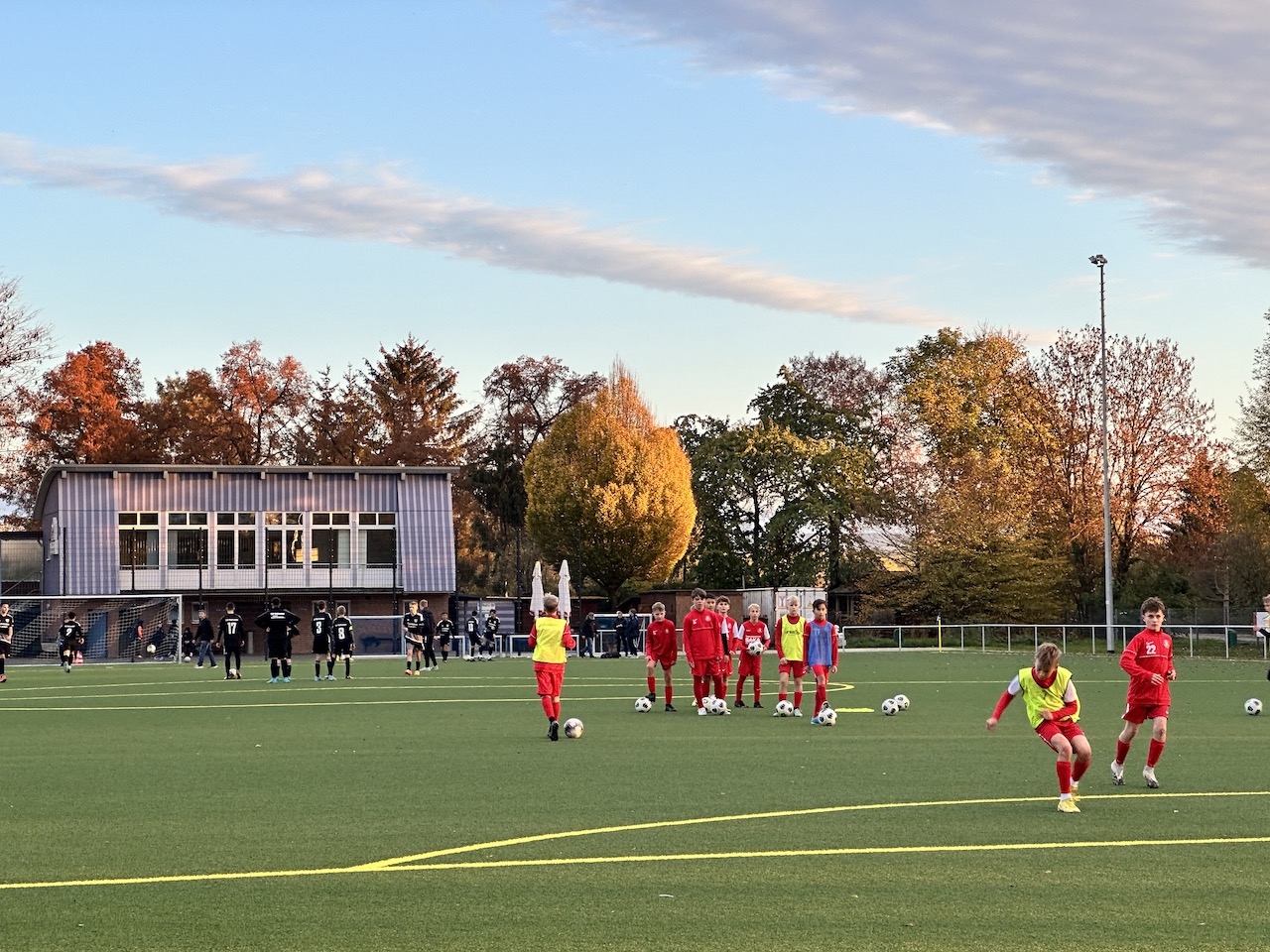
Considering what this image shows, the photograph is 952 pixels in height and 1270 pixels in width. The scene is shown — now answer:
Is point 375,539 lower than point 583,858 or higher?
higher

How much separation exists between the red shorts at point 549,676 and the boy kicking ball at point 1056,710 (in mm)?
7865

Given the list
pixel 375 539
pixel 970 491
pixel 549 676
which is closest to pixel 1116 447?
pixel 970 491

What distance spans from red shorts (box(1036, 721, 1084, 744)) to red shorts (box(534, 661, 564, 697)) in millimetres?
8046

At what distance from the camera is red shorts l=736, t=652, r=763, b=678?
25703mm

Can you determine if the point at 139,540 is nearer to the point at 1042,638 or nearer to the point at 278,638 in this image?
the point at 278,638

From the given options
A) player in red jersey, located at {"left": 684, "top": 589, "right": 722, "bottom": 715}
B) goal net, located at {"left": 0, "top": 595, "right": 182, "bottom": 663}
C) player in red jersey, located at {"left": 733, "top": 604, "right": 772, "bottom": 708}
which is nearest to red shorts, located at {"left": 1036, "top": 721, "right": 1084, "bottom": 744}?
player in red jersey, located at {"left": 684, "top": 589, "right": 722, "bottom": 715}

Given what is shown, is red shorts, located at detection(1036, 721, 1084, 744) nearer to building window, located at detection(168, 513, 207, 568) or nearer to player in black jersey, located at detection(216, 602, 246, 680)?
player in black jersey, located at detection(216, 602, 246, 680)

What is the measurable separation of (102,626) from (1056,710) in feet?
165

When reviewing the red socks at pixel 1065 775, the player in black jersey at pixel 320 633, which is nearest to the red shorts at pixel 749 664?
the red socks at pixel 1065 775

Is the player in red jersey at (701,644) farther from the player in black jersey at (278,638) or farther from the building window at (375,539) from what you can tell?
the building window at (375,539)

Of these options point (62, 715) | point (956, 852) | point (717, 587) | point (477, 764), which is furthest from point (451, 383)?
point (956, 852)

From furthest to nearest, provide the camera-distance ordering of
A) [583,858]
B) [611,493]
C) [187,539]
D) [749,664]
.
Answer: [611,493] → [187,539] → [749,664] → [583,858]

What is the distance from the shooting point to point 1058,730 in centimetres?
1276

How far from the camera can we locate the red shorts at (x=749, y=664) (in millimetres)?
25703
